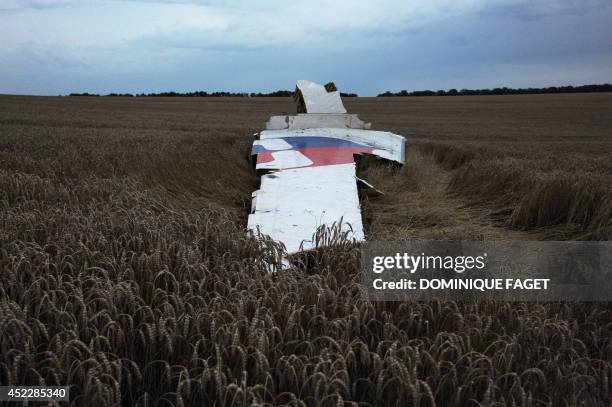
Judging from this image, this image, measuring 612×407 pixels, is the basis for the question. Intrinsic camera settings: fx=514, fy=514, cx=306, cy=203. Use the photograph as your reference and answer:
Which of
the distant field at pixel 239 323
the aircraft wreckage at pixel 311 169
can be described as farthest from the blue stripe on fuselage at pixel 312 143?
the distant field at pixel 239 323

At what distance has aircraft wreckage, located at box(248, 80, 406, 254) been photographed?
4.32 m

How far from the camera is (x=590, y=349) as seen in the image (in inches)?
86.5

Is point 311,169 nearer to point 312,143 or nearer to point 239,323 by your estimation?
point 312,143

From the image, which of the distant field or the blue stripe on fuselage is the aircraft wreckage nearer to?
the blue stripe on fuselage

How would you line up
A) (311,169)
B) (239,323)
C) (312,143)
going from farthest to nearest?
(312,143)
(311,169)
(239,323)

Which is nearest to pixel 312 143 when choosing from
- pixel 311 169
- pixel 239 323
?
pixel 311 169

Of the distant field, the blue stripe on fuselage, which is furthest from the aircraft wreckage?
→ the distant field

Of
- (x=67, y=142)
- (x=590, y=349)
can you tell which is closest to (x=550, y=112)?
(x=67, y=142)

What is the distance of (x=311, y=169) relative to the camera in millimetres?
6129

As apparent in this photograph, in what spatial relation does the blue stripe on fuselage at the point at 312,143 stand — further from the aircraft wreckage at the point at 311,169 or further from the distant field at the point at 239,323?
the distant field at the point at 239,323

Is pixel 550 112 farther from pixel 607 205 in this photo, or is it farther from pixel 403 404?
pixel 403 404

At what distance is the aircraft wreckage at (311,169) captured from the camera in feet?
14.2

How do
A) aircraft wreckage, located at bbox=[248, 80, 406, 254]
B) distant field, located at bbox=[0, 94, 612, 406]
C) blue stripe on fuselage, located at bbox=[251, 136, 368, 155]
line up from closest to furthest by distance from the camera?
distant field, located at bbox=[0, 94, 612, 406] → aircraft wreckage, located at bbox=[248, 80, 406, 254] → blue stripe on fuselage, located at bbox=[251, 136, 368, 155]

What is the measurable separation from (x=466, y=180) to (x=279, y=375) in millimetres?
5695
